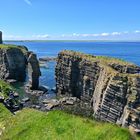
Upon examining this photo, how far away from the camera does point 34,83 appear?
10800 centimetres

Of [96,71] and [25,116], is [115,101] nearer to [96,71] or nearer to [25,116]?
[96,71]

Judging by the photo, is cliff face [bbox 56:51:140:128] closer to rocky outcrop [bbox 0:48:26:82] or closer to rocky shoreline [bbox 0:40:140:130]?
rocky shoreline [bbox 0:40:140:130]

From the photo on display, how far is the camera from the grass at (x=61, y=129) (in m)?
25.9

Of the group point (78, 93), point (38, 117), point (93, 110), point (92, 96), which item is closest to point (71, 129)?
point (38, 117)

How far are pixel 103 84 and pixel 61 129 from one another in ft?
165

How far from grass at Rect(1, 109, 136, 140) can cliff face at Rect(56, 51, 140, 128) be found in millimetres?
37696

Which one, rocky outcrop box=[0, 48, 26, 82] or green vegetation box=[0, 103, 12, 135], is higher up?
green vegetation box=[0, 103, 12, 135]

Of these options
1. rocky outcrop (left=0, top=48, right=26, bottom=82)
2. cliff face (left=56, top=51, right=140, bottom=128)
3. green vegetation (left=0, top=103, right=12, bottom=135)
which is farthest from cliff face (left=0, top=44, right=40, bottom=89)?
green vegetation (left=0, top=103, right=12, bottom=135)

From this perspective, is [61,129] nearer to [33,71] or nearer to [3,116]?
[3,116]

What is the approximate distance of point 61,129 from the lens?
91.6 ft

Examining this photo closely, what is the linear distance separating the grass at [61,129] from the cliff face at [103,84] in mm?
37696

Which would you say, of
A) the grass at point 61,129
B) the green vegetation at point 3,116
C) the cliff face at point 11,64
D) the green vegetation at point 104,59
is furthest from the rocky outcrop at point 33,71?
the grass at point 61,129

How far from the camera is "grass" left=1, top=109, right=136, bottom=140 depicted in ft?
84.9

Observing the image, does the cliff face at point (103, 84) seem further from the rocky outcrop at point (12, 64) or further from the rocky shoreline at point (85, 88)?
the rocky outcrop at point (12, 64)
